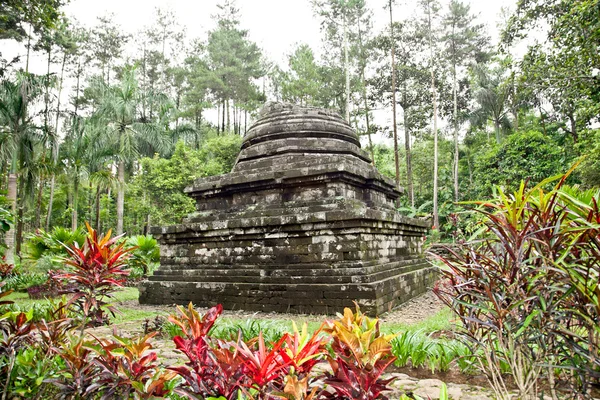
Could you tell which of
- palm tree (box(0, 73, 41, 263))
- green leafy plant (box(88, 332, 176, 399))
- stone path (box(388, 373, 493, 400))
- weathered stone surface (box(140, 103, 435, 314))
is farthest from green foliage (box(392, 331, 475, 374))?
palm tree (box(0, 73, 41, 263))

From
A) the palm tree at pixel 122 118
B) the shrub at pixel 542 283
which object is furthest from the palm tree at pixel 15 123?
the shrub at pixel 542 283

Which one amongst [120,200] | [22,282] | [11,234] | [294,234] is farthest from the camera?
[120,200]

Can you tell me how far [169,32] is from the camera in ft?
109

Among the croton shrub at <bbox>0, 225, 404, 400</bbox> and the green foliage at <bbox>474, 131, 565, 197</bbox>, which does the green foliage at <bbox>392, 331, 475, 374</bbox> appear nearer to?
the croton shrub at <bbox>0, 225, 404, 400</bbox>

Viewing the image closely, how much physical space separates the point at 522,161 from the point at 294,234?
16.0 m

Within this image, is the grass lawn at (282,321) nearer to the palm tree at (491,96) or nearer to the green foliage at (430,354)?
the green foliage at (430,354)

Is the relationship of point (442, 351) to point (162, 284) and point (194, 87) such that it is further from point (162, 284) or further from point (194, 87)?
point (194, 87)

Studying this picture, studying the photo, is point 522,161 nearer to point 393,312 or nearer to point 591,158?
point 591,158

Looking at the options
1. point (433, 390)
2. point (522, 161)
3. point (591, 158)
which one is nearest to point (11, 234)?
point (433, 390)

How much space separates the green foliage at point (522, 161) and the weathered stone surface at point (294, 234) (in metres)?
12.0

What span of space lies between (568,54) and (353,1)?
15.9m

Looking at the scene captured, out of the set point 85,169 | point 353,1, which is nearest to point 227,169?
point 85,169

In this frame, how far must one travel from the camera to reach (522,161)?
18016 millimetres

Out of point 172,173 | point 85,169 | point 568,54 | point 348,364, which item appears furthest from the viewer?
point 85,169
